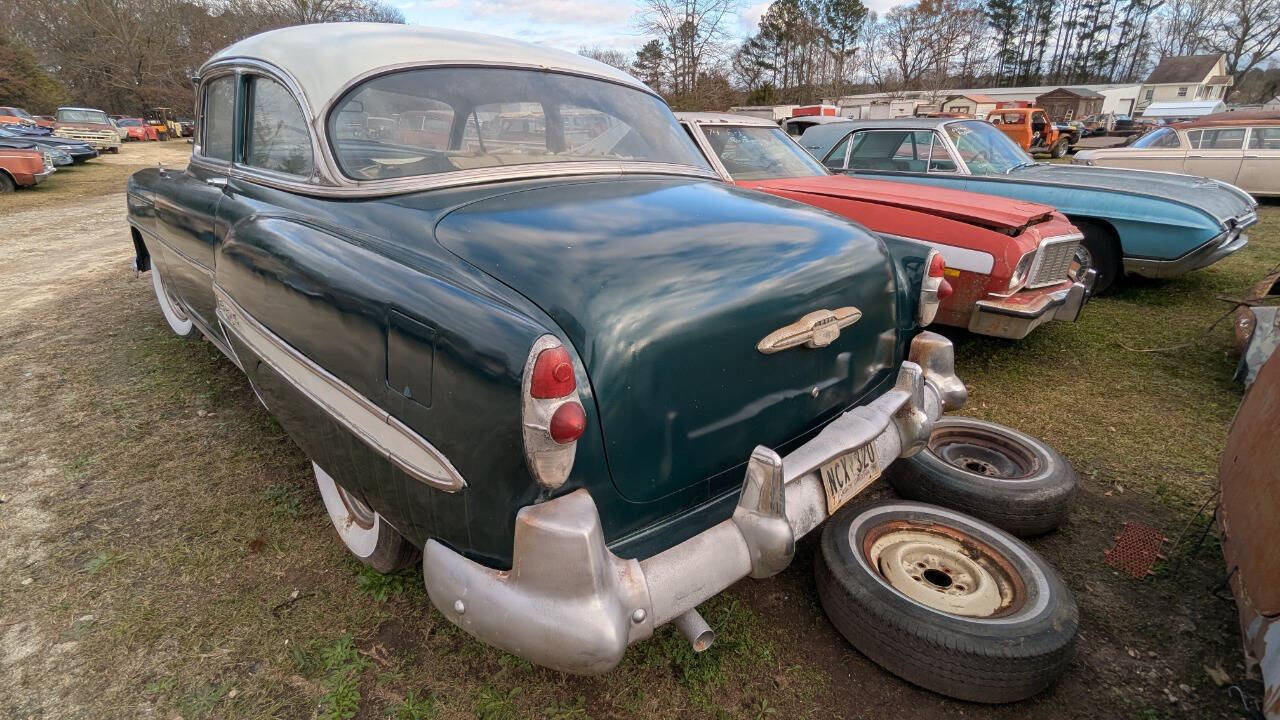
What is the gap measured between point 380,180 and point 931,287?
2.07m

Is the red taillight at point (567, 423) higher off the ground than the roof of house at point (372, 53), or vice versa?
the roof of house at point (372, 53)

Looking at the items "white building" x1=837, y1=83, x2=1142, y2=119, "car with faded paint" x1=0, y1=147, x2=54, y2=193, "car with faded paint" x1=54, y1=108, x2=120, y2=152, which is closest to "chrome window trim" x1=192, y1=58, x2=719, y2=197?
"car with faded paint" x1=0, y1=147, x2=54, y2=193

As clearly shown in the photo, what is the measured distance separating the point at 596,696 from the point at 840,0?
58.0 meters

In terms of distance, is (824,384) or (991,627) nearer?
(991,627)

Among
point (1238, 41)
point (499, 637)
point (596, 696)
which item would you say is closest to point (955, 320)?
point (596, 696)

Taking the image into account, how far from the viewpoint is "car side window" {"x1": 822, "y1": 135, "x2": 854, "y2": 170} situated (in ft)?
22.4

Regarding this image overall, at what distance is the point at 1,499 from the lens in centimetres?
283

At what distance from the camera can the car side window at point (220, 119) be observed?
3.06 metres

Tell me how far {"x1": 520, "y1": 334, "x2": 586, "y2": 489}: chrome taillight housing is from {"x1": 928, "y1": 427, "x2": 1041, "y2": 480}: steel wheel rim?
6.95ft

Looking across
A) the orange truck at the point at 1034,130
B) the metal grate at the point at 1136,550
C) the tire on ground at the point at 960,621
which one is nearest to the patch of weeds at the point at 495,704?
the tire on ground at the point at 960,621

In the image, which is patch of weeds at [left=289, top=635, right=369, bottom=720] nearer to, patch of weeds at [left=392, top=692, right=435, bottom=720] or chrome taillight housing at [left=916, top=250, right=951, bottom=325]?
patch of weeds at [left=392, top=692, right=435, bottom=720]

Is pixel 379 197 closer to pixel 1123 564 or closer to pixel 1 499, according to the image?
pixel 1 499

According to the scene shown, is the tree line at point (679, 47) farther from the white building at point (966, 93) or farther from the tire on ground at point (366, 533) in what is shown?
the tire on ground at point (366, 533)

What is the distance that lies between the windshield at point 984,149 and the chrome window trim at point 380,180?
4701 millimetres
